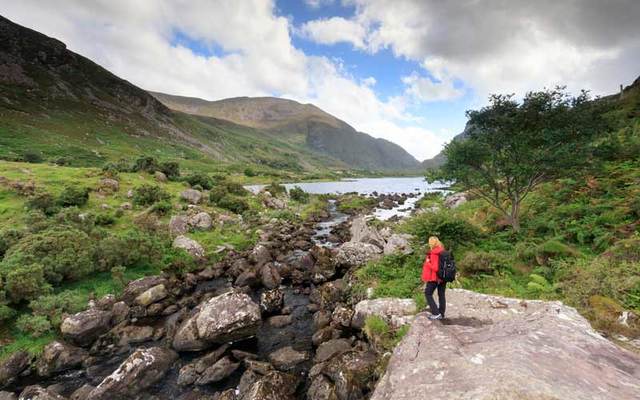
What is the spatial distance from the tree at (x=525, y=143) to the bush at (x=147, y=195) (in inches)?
1237

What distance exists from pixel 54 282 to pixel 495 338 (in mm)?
23814

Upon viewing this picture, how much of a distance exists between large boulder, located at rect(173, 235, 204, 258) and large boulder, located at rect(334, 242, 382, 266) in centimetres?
1278

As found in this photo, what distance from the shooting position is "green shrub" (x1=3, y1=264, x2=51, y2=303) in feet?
50.8

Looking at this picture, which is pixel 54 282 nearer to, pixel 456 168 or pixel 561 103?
pixel 456 168

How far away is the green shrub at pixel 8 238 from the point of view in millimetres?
19188

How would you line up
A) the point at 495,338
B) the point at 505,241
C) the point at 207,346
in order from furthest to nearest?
1. the point at 505,241
2. the point at 207,346
3. the point at 495,338

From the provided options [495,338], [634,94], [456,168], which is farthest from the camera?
[634,94]

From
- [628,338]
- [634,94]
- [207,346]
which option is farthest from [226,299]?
[634,94]

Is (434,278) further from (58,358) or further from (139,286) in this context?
(139,286)

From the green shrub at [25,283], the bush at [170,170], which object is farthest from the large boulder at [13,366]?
the bush at [170,170]

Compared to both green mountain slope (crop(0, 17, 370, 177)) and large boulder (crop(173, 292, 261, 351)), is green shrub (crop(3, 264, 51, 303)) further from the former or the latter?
green mountain slope (crop(0, 17, 370, 177))

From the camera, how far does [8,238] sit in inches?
773

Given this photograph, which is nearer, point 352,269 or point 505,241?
point 505,241

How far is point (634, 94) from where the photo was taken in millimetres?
37438
